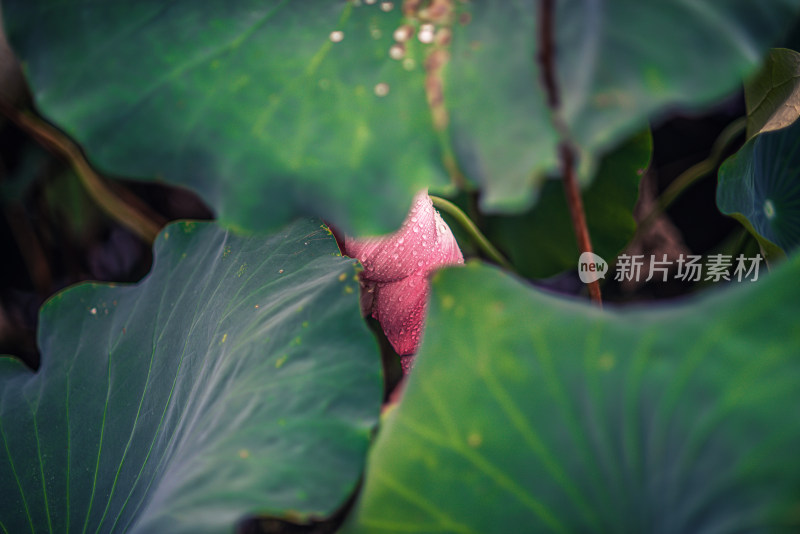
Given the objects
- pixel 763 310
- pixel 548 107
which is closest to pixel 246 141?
pixel 548 107

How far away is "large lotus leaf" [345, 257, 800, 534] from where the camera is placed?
271mm

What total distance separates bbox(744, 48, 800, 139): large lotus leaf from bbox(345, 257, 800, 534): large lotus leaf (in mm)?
411

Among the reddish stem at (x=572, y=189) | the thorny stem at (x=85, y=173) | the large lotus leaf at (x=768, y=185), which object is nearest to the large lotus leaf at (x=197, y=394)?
the reddish stem at (x=572, y=189)

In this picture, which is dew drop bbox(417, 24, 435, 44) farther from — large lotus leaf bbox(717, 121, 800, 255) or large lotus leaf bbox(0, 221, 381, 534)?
large lotus leaf bbox(717, 121, 800, 255)

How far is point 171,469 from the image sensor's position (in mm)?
440

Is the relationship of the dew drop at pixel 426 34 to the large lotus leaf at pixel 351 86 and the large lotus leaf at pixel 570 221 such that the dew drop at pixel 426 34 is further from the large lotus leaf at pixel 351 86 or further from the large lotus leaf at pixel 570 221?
the large lotus leaf at pixel 570 221

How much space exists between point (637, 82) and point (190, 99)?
271mm

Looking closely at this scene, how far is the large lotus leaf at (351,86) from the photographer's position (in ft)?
0.91

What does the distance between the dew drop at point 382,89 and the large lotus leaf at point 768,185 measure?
1.53 ft

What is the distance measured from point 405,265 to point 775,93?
1.55 ft

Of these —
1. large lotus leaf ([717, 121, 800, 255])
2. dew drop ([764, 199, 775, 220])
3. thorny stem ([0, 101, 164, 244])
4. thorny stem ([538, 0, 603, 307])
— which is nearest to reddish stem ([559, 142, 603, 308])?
thorny stem ([538, 0, 603, 307])

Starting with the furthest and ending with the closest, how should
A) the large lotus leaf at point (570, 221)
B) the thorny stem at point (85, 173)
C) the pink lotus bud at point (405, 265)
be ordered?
the thorny stem at point (85, 173), the large lotus leaf at point (570, 221), the pink lotus bud at point (405, 265)

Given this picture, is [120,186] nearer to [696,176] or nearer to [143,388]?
[143,388]

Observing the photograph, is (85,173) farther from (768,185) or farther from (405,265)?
(768,185)
